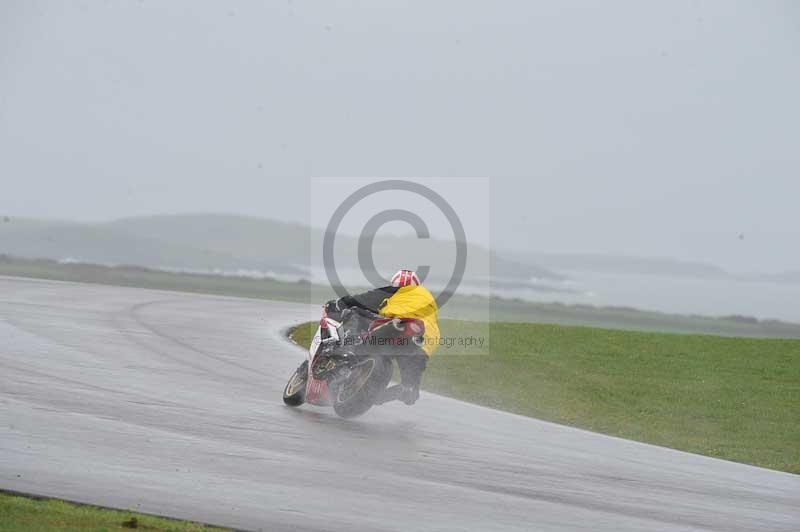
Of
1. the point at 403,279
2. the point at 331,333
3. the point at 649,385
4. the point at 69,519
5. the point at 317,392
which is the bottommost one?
the point at 649,385

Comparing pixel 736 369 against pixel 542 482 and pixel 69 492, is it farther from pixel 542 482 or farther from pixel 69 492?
pixel 69 492

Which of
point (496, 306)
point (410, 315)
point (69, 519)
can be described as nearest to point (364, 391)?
point (410, 315)

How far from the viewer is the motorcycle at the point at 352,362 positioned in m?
13.8

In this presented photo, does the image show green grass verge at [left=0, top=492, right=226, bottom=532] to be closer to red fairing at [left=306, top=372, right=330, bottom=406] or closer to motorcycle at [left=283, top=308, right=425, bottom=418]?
motorcycle at [left=283, top=308, right=425, bottom=418]

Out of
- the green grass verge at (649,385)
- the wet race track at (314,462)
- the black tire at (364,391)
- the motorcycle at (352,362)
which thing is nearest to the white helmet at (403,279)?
the motorcycle at (352,362)

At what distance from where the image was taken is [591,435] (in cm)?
1523

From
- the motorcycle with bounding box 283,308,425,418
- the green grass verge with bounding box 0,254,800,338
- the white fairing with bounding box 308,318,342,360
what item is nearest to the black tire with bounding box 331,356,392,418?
the motorcycle with bounding box 283,308,425,418

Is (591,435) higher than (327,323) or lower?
lower

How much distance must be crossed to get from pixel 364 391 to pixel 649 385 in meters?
8.10

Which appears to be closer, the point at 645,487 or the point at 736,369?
the point at 645,487

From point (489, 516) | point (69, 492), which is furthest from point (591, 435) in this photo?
point (69, 492)

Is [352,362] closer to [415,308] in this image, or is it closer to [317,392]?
[317,392]

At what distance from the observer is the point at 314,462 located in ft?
35.0

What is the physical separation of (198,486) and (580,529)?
9.69 ft
